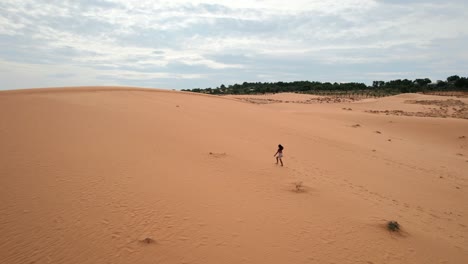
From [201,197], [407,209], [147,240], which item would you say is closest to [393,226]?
[407,209]

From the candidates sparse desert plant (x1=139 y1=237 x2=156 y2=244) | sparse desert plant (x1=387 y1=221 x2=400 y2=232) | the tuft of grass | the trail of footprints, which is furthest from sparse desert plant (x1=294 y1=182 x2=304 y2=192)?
sparse desert plant (x1=139 y1=237 x2=156 y2=244)

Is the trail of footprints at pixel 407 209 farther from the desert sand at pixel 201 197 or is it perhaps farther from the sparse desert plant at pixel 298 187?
the sparse desert plant at pixel 298 187

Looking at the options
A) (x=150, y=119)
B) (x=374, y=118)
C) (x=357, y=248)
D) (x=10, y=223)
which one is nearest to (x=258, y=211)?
(x=357, y=248)

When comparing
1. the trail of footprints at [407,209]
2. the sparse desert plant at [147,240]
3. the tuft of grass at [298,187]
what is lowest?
the trail of footprints at [407,209]

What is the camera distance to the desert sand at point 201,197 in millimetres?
4410

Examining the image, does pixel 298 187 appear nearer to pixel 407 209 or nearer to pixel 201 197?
pixel 407 209

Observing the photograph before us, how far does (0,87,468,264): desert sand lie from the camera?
14.5 feet

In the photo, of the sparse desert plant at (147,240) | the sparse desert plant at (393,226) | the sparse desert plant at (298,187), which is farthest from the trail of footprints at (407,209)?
the sparse desert plant at (147,240)

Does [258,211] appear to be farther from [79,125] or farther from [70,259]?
[79,125]

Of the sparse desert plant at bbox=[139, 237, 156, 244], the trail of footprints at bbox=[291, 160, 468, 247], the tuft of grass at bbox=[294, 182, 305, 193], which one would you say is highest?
the sparse desert plant at bbox=[139, 237, 156, 244]

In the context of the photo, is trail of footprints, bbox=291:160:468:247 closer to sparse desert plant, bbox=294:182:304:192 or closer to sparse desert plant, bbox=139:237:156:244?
sparse desert plant, bbox=294:182:304:192

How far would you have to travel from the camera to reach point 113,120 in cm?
1168

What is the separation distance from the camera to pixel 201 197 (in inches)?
239

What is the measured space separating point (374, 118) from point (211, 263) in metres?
23.9
